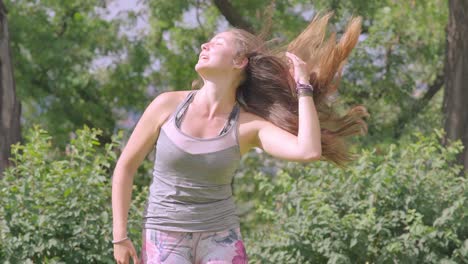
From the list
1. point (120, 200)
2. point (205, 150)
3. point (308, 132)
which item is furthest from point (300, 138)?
point (120, 200)

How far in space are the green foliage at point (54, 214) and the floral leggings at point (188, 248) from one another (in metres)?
2.11

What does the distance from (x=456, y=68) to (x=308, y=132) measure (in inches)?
319

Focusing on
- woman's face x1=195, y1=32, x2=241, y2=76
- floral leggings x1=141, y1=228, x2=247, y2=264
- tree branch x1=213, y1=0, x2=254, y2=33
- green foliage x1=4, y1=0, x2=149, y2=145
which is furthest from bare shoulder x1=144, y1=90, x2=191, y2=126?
green foliage x1=4, y1=0, x2=149, y2=145

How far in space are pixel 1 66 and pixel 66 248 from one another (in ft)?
14.2

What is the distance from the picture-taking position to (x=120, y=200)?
13.5 feet

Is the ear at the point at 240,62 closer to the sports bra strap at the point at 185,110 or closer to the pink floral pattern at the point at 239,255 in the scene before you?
the sports bra strap at the point at 185,110

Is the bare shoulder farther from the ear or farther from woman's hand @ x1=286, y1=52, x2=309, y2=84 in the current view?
woman's hand @ x1=286, y1=52, x2=309, y2=84

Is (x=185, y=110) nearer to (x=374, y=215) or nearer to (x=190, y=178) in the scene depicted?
(x=190, y=178)

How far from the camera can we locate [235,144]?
4.12 m

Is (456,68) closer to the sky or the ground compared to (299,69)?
closer to the ground

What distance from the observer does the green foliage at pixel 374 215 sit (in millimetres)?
6852

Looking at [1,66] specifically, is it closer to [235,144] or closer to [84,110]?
[84,110]

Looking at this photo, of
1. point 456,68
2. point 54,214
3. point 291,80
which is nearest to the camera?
point 291,80

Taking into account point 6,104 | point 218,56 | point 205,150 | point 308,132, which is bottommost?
point 6,104
